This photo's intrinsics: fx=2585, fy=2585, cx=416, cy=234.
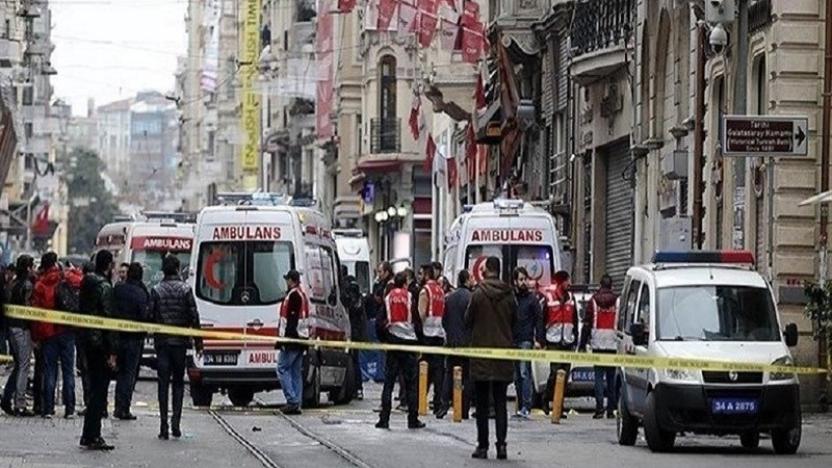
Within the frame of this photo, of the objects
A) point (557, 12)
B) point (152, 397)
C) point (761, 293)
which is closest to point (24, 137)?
point (557, 12)

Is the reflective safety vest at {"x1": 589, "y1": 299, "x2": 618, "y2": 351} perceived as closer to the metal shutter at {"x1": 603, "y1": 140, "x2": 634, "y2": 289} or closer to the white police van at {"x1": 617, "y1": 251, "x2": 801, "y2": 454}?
the white police van at {"x1": 617, "y1": 251, "x2": 801, "y2": 454}

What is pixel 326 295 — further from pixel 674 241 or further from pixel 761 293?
pixel 761 293

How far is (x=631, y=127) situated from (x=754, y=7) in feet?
40.2

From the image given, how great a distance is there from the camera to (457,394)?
32.0 metres

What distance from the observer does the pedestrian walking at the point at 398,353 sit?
30.0 meters

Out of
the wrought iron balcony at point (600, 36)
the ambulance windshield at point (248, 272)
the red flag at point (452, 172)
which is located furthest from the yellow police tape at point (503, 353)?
the red flag at point (452, 172)

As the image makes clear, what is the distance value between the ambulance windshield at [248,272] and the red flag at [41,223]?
102 metres

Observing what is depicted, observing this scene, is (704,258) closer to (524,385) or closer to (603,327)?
(524,385)

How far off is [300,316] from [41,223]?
10866 cm

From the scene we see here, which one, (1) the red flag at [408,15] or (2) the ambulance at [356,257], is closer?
(2) the ambulance at [356,257]

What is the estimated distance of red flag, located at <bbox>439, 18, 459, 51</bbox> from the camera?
60656 millimetres

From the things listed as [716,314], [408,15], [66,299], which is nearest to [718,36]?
[716,314]

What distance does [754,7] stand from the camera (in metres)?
37.3

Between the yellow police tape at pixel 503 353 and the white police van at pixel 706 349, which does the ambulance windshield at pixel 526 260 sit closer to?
the yellow police tape at pixel 503 353
